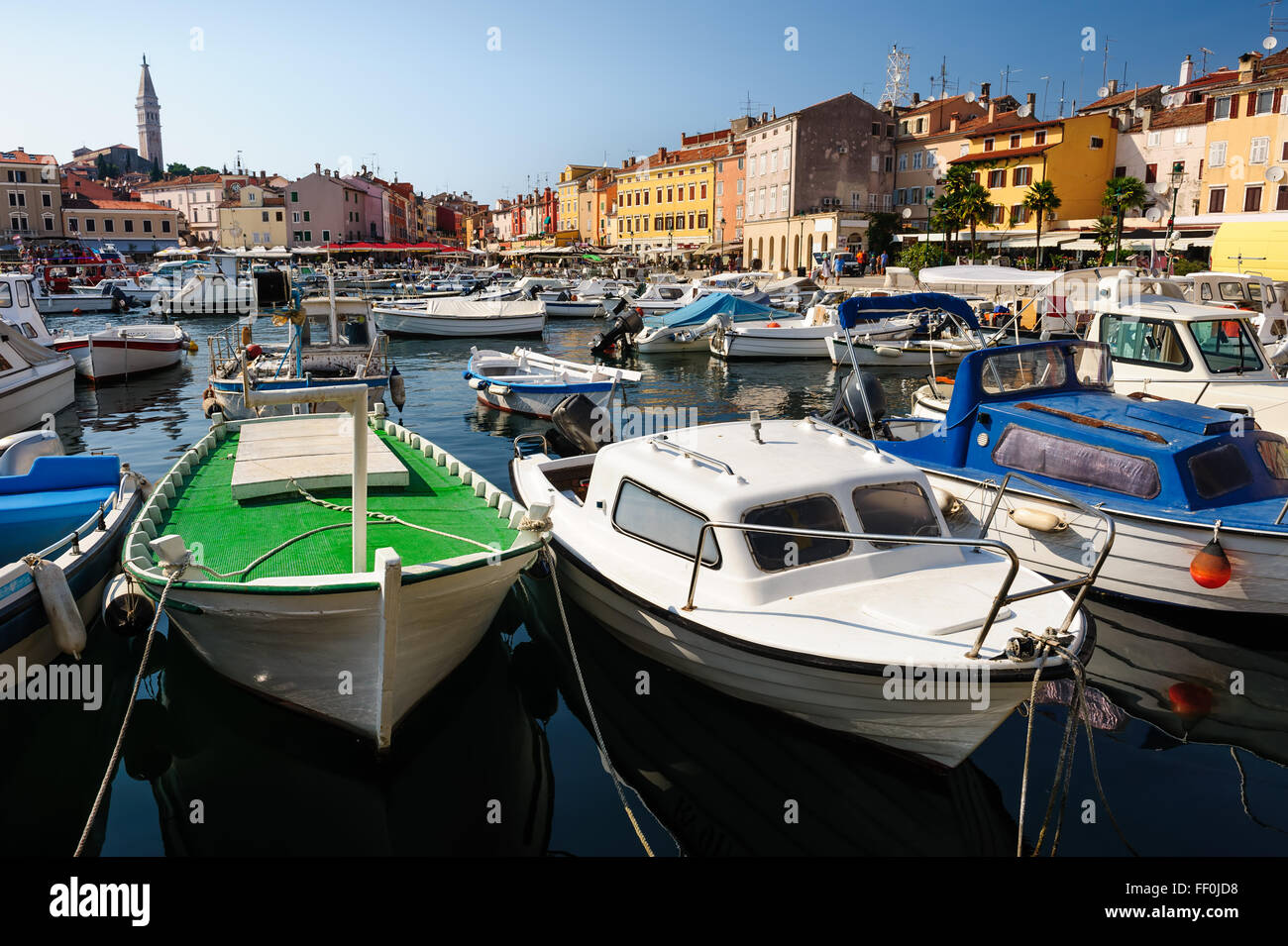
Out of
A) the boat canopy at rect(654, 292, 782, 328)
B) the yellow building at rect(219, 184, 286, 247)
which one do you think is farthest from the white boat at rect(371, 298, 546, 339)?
the yellow building at rect(219, 184, 286, 247)

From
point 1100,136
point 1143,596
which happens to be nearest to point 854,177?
point 1100,136

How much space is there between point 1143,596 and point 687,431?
511 cm

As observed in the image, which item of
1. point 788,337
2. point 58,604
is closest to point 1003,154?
point 788,337

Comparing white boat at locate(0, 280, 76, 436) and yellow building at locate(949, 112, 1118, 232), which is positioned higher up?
yellow building at locate(949, 112, 1118, 232)

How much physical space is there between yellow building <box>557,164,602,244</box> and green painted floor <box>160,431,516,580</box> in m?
98.0

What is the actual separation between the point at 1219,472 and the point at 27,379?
2181 centimetres

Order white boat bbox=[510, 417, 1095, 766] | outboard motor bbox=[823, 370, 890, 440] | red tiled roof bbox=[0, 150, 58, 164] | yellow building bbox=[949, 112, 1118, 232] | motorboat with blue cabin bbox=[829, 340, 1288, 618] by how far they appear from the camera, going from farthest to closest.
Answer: red tiled roof bbox=[0, 150, 58, 164], yellow building bbox=[949, 112, 1118, 232], outboard motor bbox=[823, 370, 890, 440], motorboat with blue cabin bbox=[829, 340, 1288, 618], white boat bbox=[510, 417, 1095, 766]

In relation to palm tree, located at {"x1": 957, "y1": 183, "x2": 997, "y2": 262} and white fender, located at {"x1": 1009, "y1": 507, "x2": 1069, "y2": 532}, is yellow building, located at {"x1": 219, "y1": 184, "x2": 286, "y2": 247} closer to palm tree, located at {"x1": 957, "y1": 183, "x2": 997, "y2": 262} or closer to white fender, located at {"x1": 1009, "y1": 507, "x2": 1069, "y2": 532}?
palm tree, located at {"x1": 957, "y1": 183, "x2": 997, "y2": 262}

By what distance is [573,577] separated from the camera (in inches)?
340

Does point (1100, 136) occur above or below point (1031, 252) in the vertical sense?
above

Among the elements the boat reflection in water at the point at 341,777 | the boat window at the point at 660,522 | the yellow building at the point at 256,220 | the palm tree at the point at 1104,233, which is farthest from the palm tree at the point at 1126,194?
→ the yellow building at the point at 256,220

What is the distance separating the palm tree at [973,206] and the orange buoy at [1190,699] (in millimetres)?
46125

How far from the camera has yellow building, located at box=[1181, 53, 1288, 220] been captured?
42.6m
